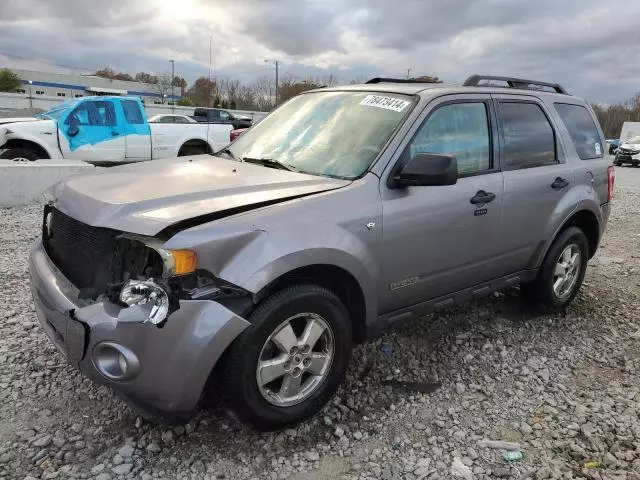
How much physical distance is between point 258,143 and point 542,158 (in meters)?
2.23

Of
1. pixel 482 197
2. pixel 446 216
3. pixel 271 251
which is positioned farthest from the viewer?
pixel 482 197

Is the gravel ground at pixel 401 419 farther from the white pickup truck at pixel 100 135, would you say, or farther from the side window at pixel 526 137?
the white pickup truck at pixel 100 135

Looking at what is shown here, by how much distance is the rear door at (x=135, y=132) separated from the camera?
490 inches

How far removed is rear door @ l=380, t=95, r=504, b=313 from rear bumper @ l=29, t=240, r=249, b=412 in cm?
115

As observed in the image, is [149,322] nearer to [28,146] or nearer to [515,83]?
[515,83]

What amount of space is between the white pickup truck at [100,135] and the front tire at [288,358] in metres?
9.58

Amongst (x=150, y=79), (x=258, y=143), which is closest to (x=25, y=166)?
(x=258, y=143)

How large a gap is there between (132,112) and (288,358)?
11.3 meters

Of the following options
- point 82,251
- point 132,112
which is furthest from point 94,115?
point 82,251

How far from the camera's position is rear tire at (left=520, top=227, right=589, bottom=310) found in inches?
175

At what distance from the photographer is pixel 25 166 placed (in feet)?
27.4

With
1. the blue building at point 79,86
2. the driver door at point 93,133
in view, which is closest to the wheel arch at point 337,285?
the driver door at point 93,133

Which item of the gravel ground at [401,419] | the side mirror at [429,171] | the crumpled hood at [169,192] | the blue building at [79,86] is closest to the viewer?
the crumpled hood at [169,192]

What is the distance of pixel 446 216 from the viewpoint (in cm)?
339
